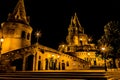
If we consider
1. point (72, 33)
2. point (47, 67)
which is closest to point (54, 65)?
point (47, 67)

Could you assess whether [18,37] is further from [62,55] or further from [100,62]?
[100,62]

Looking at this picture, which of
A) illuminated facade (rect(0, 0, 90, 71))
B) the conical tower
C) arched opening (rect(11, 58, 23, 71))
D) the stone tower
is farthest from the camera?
the conical tower

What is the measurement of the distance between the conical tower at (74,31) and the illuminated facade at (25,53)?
39640mm

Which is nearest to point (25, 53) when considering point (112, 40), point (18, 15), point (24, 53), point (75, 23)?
point (24, 53)

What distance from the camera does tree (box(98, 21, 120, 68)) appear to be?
40875 millimetres

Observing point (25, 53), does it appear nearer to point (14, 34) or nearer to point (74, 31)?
point (14, 34)

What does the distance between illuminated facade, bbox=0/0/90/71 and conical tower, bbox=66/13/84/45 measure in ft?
130

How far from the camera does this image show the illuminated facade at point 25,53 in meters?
37.2

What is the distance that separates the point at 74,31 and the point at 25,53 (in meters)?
56.0

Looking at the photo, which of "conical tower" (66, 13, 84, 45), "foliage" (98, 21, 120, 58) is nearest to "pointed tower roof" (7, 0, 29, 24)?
"foliage" (98, 21, 120, 58)

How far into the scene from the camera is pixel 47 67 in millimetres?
44219

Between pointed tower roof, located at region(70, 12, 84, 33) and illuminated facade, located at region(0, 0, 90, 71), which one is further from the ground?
pointed tower roof, located at region(70, 12, 84, 33)

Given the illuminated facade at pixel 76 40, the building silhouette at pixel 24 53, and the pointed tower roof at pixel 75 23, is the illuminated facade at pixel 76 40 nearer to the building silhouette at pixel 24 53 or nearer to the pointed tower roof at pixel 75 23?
the pointed tower roof at pixel 75 23

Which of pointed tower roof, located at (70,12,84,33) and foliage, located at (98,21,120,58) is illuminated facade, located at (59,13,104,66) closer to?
pointed tower roof, located at (70,12,84,33)
